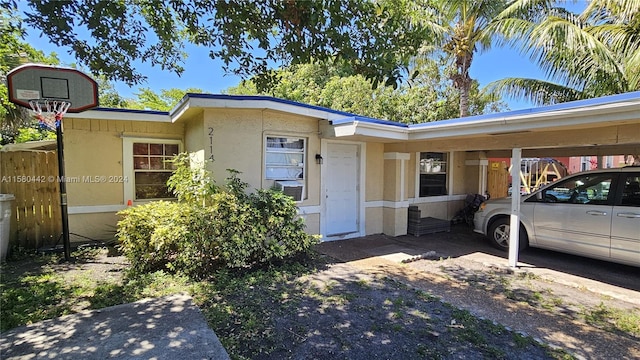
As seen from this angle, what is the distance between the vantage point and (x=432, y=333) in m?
3.36

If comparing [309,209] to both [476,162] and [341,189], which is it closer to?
[341,189]

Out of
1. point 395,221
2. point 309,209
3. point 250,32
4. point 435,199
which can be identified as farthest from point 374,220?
point 250,32

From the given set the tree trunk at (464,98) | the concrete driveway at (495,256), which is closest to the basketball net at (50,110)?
the concrete driveway at (495,256)

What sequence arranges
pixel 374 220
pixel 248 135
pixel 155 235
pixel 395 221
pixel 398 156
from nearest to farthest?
pixel 155 235, pixel 248 135, pixel 398 156, pixel 395 221, pixel 374 220

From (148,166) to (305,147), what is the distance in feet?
12.4

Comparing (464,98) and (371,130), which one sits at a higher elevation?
(464,98)

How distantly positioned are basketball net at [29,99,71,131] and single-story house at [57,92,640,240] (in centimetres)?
67

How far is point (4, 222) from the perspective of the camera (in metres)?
5.49

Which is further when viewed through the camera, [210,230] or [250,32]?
[210,230]

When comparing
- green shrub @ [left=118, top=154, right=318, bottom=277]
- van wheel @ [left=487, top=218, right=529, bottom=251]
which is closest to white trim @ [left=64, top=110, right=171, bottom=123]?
green shrub @ [left=118, top=154, right=318, bottom=277]

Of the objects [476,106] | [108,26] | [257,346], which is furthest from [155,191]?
[476,106]

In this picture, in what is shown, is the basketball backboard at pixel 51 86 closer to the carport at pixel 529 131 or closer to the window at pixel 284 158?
the window at pixel 284 158

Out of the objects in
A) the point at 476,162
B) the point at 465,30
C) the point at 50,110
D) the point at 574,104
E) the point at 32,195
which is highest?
the point at 465,30

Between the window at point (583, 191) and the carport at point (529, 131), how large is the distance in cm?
61
